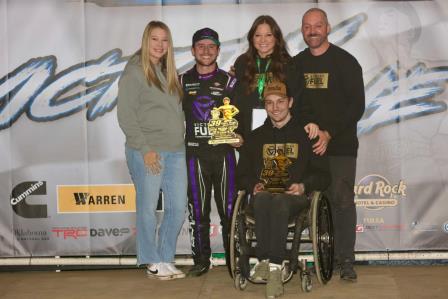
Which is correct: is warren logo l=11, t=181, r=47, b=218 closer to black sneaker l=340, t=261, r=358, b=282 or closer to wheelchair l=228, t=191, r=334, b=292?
wheelchair l=228, t=191, r=334, b=292

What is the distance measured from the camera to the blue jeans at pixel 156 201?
16.6 ft

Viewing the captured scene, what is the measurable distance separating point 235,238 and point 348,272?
852 millimetres

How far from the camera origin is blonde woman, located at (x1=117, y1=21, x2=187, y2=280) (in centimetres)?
498

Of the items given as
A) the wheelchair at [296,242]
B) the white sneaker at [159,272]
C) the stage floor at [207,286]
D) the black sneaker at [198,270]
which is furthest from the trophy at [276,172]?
the white sneaker at [159,272]

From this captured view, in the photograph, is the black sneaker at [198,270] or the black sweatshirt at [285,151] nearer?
the black sweatshirt at [285,151]

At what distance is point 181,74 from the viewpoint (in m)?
5.16

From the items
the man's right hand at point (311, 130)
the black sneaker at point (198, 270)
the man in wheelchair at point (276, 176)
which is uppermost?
the man's right hand at point (311, 130)

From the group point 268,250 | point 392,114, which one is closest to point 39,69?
point 268,250

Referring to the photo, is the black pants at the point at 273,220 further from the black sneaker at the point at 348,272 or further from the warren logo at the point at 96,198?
the warren logo at the point at 96,198

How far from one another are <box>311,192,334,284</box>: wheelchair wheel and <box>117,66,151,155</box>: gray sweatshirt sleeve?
47.1 inches

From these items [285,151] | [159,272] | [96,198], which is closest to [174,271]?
[159,272]

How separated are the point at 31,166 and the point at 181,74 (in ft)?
4.37

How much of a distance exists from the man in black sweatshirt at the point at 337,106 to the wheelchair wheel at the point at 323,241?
8.5 inches

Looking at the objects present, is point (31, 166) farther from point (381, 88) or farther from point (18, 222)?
point (381, 88)
